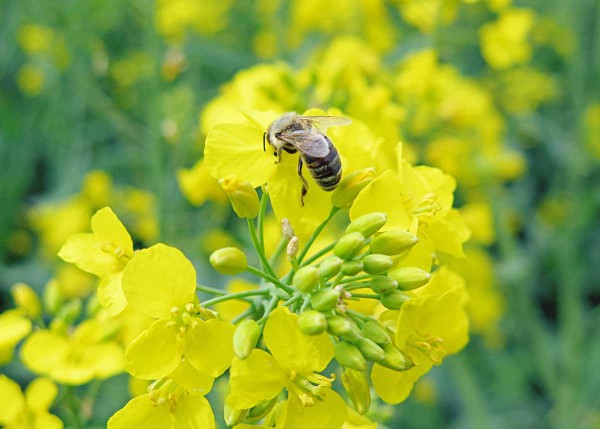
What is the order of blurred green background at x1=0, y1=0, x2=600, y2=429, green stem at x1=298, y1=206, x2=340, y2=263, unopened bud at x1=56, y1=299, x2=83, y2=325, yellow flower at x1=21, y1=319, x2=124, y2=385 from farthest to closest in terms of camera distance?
blurred green background at x1=0, y1=0, x2=600, y2=429 < unopened bud at x1=56, y1=299, x2=83, y2=325 < yellow flower at x1=21, y1=319, x2=124, y2=385 < green stem at x1=298, y1=206, x2=340, y2=263

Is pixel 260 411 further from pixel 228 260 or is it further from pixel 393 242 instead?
pixel 393 242

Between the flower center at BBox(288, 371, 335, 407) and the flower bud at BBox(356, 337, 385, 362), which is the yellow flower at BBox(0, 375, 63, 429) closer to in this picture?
the flower center at BBox(288, 371, 335, 407)

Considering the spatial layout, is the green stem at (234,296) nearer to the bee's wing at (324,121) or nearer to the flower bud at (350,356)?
the flower bud at (350,356)

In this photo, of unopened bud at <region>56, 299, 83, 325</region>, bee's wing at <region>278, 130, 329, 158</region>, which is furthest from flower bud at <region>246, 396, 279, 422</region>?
unopened bud at <region>56, 299, 83, 325</region>

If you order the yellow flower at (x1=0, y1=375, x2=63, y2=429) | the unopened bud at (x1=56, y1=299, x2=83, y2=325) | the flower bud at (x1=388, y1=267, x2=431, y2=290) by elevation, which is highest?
the flower bud at (x1=388, y1=267, x2=431, y2=290)

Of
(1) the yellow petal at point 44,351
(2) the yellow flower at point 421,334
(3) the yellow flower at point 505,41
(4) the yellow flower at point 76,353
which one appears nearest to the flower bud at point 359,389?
(2) the yellow flower at point 421,334

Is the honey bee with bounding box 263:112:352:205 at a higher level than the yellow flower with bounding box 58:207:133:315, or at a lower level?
higher
